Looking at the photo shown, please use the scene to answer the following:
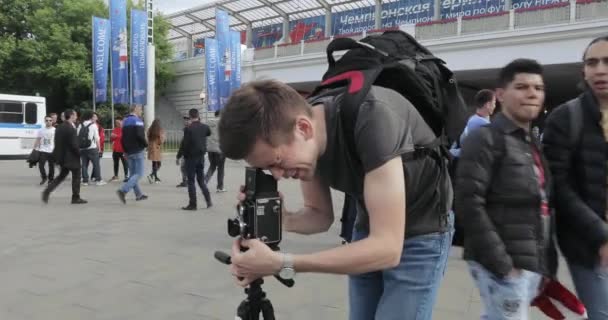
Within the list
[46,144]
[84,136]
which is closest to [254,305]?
[84,136]

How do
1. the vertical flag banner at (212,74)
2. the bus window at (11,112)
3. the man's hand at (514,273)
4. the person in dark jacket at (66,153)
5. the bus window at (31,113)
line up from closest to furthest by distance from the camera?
the man's hand at (514,273) < the person in dark jacket at (66,153) < the bus window at (11,112) < the bus window at (31,113) < the vertical flag banner at (212,74)

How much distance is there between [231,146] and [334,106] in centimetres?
35

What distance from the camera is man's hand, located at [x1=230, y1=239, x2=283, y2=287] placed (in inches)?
60.7

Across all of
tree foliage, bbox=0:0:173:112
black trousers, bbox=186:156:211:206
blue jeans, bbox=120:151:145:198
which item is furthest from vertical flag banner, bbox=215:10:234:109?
black trousers, bbox=186:156:211:206

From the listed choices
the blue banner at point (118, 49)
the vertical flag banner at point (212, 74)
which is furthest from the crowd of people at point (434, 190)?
the vertical flag banner at point (212, 74)

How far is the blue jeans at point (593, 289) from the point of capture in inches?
96.6

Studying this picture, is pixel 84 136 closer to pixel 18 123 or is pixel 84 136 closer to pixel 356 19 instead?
pixel 18 123

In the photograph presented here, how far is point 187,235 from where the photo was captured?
681cm

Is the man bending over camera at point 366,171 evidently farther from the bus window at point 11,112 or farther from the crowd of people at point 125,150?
the bus window at point 11,112

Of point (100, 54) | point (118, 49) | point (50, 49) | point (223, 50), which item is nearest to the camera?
point (118, 49)

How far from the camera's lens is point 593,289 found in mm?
2479

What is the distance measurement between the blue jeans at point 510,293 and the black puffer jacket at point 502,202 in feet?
0.15

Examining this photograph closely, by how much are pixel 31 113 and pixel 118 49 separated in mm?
4403

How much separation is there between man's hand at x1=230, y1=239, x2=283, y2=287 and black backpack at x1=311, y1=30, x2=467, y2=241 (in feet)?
1.28
